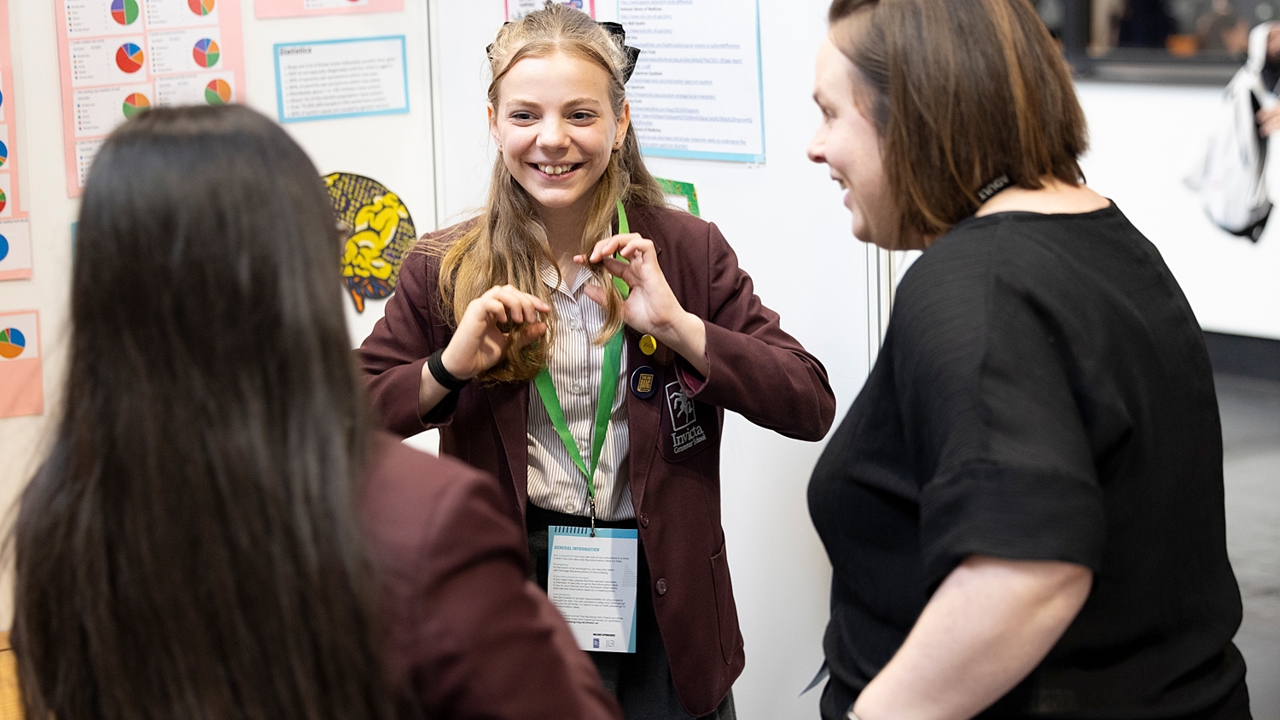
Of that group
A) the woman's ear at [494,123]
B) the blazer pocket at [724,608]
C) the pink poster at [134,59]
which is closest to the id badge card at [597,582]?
the blazer pocket at [724,608]

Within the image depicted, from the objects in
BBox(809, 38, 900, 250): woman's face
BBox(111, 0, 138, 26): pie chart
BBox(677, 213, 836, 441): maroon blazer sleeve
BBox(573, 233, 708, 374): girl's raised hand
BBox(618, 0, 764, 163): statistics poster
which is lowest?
BBox(677, 213, 836, 441): maroon blazer sleeve

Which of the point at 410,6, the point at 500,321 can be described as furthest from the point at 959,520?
the point at 410,6

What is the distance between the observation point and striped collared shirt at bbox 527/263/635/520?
190 centimetres

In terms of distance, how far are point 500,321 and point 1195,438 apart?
97 cm

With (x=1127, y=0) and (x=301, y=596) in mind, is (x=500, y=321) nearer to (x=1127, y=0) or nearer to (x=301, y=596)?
(x=301, y=596)

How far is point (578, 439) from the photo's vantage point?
190cm

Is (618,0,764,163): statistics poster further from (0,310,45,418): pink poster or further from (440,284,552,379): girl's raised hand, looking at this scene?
(0,310,45,418): pink poster

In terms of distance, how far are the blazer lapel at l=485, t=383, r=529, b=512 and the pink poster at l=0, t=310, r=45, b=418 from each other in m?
1.74

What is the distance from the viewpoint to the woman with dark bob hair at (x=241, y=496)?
863 millimetres

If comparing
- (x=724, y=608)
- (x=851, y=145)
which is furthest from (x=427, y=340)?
(x=851, y=145)

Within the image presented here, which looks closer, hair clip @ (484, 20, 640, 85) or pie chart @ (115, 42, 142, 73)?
hair clip @ (484, 20, 640, 85)

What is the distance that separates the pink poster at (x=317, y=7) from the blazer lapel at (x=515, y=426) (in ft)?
5.74

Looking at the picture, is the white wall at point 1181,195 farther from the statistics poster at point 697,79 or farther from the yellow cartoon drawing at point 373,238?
the yellow cartoon drawing at point 373,238

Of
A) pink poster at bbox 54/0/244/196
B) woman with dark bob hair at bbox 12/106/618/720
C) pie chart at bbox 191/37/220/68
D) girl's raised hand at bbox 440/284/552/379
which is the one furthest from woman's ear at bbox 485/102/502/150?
pie chart at bbox 191/37/220/68
